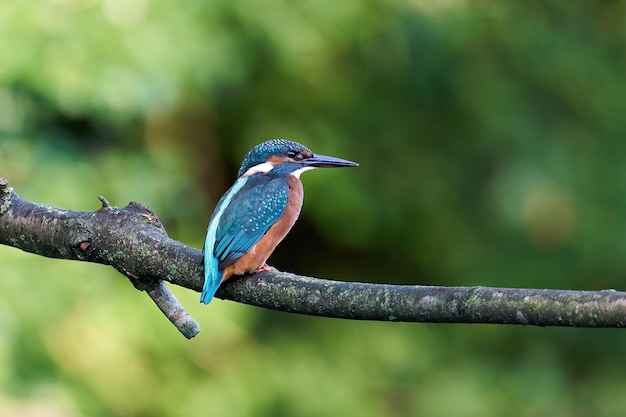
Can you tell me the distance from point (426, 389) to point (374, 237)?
1029mm

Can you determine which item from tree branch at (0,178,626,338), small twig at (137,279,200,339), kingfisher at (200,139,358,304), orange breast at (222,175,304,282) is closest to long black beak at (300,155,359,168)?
kingfisher at (200,139,358,304)

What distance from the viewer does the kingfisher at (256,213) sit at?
8.27ft

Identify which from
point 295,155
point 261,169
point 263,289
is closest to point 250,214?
point 261,169

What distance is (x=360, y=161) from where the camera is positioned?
585 cm

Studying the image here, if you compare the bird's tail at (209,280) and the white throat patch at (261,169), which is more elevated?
the white throat patch at (261,169)

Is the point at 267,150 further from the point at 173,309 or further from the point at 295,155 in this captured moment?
the point at 173,309

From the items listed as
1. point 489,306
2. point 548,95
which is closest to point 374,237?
point 548,95

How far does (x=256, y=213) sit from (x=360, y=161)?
3.03 m

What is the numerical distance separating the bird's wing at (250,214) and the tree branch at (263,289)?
8.1 inches

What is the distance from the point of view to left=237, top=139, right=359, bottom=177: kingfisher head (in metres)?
3.23

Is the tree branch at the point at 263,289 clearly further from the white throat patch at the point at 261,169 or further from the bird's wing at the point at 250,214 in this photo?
the white throat patch at the point at 261,169

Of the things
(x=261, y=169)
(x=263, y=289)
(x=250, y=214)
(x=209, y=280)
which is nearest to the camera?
(x=263, y=289)

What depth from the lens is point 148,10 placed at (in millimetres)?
4578

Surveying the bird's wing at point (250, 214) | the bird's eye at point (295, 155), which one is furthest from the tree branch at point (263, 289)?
the bird's eye at point (295, 155)
